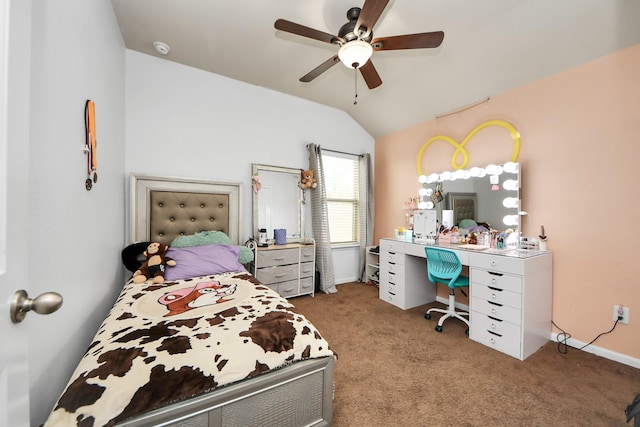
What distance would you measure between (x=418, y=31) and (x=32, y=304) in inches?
114

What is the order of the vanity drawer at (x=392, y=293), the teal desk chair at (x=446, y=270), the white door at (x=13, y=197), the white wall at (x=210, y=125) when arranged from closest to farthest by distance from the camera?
the white door at (x=13, y=197) → the teal desk chair at (x=446, y=270) → the white wall at (x=210, y=125) → the vanity drawer at (x=392, y=293)

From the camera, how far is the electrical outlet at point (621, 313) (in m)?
1.90

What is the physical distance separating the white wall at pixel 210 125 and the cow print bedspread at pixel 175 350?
1.63 m

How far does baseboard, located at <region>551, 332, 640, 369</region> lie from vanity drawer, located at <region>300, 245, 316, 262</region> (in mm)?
2514

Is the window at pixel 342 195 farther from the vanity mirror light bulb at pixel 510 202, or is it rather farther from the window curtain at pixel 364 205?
the vanity mirror light bulb at pixel 510 202

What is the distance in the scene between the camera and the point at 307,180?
344 cm

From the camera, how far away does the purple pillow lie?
2.03 m

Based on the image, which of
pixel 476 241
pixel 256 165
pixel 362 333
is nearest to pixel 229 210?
pixel 256 165

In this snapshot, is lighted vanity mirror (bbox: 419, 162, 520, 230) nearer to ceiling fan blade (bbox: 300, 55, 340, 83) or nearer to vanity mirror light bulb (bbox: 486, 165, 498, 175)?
vanity mirror light bulb (bbox: 486, 165, 498, 175)

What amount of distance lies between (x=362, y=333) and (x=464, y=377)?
2.87 ft

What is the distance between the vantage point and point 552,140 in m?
2.27

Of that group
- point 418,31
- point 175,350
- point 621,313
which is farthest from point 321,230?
point 621,313

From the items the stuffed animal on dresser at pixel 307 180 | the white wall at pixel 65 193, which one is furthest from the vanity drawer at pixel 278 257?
the white wall at pixel 65 193

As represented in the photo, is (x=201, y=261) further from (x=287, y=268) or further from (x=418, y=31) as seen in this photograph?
(x=418, y=31)
